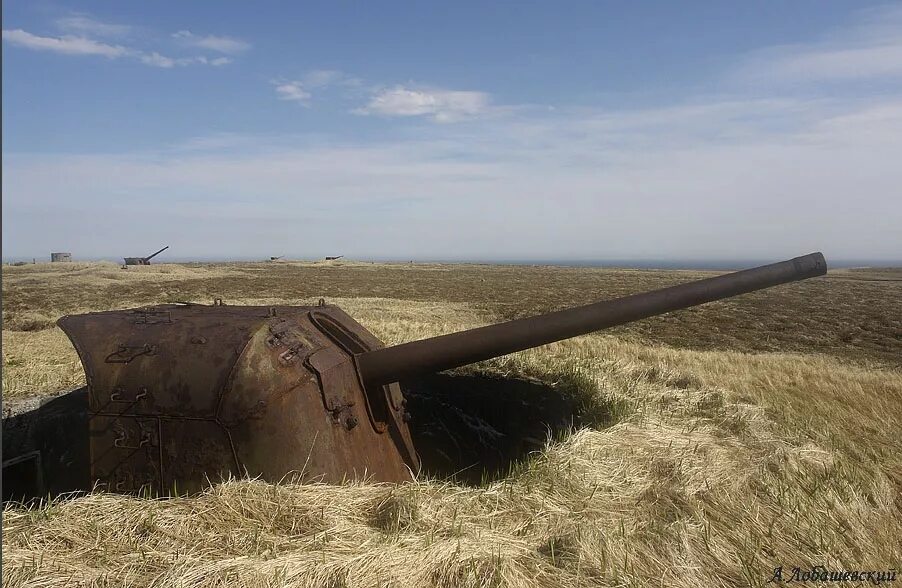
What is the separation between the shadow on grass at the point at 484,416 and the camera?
24.0ft

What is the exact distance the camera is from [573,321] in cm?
477

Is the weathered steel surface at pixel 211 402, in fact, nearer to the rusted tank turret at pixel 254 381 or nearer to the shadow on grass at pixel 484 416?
the rusted tank turret at pixel 254 381

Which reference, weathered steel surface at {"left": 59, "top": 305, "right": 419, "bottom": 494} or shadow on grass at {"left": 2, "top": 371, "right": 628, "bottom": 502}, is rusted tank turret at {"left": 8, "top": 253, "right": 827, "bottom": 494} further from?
shadow on grass at {"left": 2, "top": 371, "right": 628, "bottom": 502}

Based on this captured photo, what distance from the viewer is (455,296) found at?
93.7ft

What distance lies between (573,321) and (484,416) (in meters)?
3.56

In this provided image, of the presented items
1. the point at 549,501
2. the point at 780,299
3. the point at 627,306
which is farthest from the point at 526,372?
the point at 780,299

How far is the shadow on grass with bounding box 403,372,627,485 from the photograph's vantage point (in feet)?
24.0

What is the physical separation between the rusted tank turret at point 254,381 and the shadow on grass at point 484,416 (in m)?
2.48

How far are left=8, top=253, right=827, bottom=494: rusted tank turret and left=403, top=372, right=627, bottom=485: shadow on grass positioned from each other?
2.48 meters

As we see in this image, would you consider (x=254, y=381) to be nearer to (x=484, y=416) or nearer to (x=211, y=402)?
(x=211, y=402)

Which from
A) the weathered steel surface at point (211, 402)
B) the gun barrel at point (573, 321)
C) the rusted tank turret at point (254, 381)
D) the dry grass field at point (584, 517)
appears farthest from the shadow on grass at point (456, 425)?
the weathered steel surface at point (211, 402)

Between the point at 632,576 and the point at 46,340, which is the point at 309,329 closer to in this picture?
the point at 632,576

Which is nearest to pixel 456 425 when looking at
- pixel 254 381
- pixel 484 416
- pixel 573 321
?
pixel 484 416

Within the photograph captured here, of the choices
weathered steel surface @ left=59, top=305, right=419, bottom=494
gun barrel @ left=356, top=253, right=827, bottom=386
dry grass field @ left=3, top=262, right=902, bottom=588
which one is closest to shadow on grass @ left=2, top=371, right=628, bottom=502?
dry grass field @ left=3, top=262, right=902, bottom=588
